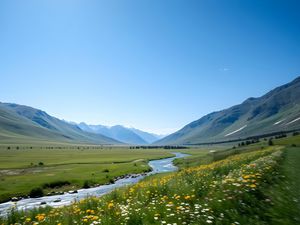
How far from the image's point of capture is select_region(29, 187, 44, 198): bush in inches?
1726

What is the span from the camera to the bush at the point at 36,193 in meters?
43.8

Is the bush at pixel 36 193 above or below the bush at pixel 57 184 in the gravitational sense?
below

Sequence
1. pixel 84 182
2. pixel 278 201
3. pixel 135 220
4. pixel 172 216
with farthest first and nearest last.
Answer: pixel 84 182, pixel 135 220, pixel 172 216, pixel 278 201

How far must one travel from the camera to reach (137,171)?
245 ft

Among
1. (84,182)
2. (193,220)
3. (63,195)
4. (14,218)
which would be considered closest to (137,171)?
(84,182)

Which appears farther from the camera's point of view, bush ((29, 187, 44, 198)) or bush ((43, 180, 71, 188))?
bush ((43, 180, 71, 188))

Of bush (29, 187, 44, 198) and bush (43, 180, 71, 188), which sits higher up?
bush (43, 180, 71, 188)

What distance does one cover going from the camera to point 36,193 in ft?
146

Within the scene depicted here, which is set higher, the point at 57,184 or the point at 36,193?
the point at 57,184

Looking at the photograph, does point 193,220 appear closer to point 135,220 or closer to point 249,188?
point 135,220

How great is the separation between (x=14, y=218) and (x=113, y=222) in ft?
19.5

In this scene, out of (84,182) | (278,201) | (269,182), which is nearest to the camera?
(278,201)

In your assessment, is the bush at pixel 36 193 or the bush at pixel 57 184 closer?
the bush at pixel 36 193

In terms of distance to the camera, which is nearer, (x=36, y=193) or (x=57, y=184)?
(x=36, y=193)
